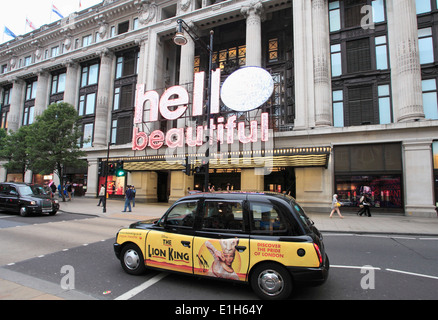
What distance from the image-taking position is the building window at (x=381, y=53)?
769 inches

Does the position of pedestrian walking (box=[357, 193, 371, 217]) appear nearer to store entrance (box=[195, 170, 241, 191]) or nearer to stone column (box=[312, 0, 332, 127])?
stone column (box=[312, 0, 332, 127])

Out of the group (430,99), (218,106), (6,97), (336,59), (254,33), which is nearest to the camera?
(430,99)

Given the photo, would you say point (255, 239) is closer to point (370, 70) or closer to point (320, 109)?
point (320, 109)

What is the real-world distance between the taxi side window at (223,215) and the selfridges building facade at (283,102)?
7.61 m

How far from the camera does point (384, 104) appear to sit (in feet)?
62.7

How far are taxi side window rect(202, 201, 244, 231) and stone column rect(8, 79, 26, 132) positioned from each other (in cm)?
4671

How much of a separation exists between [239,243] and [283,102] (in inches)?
925

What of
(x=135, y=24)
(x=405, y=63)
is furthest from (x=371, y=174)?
(x=135, y=24)

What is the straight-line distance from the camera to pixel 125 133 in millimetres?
29281

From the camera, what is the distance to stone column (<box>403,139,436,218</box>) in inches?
648

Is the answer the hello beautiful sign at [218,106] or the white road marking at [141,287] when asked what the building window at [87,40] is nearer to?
the hello beautiful sign at [218,106]

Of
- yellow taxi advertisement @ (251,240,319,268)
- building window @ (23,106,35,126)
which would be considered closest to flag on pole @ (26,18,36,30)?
building window @ (23,106,35,126)

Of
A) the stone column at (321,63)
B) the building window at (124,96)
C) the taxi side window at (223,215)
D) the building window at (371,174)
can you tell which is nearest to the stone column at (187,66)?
the building window at (124,96)

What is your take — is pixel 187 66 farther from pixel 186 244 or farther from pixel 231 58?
pixel 186 244
